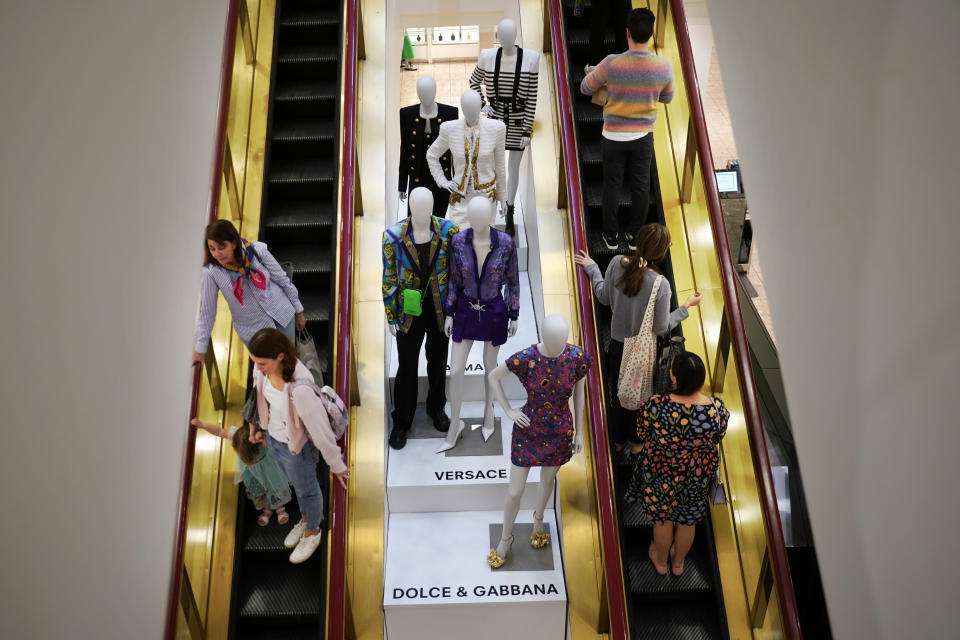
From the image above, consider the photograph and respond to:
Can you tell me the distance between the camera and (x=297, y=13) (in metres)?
6.79

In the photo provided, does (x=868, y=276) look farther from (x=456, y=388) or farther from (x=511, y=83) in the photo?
(x=511, y=83)

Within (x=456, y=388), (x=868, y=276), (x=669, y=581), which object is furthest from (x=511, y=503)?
(x=868, y=276)

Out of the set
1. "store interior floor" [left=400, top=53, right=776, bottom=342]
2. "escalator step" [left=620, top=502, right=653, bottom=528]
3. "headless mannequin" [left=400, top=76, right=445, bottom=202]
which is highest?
"store interior floor" [left=400, top=53, right=776, bottom=342]

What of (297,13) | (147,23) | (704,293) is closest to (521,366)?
(704,293)

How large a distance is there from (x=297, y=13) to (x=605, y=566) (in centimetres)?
534

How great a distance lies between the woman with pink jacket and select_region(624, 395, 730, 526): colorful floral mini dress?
1609mm

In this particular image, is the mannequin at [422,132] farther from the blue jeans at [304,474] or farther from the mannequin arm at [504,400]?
the blue jeans at [304,474]

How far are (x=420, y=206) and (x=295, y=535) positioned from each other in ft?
6.77

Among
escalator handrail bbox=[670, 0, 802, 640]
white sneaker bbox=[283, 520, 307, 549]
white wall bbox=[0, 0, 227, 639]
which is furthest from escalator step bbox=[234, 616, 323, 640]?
escalator handrail bbox=[670, 0, 802, 640]

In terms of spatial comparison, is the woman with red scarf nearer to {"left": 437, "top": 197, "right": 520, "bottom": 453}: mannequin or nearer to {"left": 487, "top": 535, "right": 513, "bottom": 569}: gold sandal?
{"left": 437, "top": 197, "right": 520, "bottom": 453}: mannequin

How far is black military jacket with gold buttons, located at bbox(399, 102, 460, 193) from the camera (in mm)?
5637

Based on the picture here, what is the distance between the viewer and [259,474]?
13.9 feet

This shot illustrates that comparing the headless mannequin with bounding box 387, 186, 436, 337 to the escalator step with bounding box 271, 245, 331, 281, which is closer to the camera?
the headless mannequin with bounding box 387, 186, 436, 337

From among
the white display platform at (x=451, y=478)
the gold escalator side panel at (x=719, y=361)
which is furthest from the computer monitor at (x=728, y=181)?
the white display platform at (x=451, y=478)
